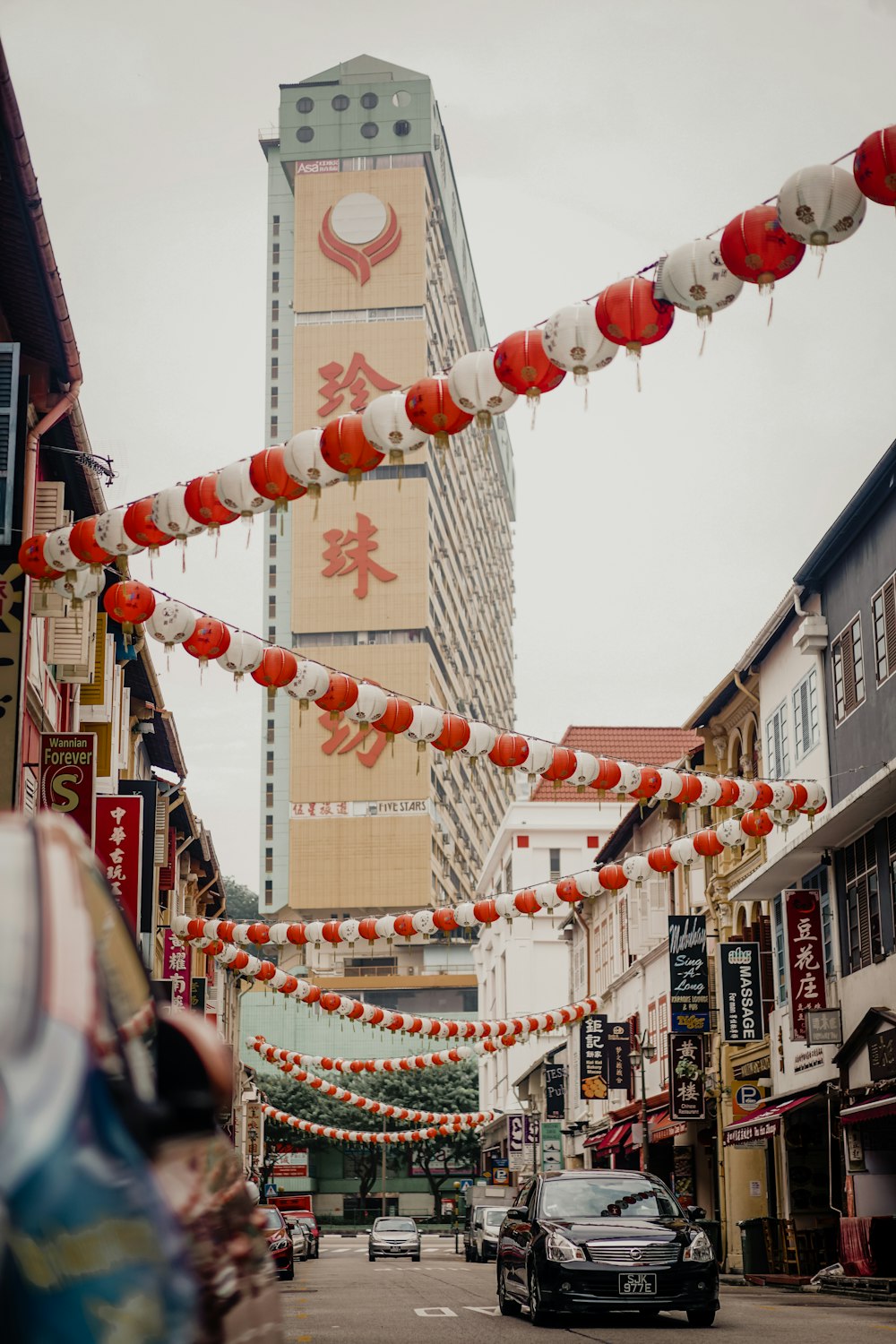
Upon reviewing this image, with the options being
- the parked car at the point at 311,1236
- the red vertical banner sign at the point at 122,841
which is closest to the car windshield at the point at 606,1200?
the red vertical banner sign at the point at 122,841

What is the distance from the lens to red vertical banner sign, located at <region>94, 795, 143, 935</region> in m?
22.6

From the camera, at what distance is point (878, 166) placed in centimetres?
1080

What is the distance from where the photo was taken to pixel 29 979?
289cm

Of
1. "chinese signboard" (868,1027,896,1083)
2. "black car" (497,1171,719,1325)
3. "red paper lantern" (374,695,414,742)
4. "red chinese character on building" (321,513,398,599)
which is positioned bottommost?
"black car" (497,1171,719,1325)

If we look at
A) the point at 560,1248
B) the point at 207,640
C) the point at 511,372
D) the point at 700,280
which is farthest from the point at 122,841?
the point at 700,280

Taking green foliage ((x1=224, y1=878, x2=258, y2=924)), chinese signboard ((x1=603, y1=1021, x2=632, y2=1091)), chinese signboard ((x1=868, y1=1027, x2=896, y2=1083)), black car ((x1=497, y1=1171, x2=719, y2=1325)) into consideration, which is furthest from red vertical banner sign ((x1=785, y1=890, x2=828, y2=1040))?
green foliage ((x1=224, y1=878, x2=258, y2=924))

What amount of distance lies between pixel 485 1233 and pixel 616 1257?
30973 millimetres

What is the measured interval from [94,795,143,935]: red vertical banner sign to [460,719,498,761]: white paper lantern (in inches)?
205

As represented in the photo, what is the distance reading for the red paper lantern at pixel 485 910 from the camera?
99.0 ft

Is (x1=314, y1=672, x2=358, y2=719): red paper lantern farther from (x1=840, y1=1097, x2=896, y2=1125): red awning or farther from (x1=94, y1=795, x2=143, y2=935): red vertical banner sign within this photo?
(x1=840, y1=1097, x2=896, y2=1125): red awning

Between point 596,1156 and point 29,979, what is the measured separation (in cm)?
5570

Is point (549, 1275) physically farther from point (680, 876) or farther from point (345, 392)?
point (345, 392)

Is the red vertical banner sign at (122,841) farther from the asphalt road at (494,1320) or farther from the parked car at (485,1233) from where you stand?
the parked car at (485,1233)

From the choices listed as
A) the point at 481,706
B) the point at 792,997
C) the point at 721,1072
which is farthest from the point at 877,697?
the point at 481,706
